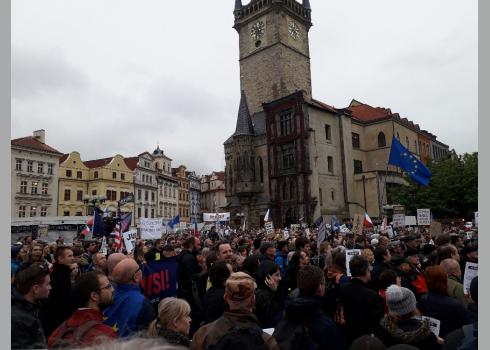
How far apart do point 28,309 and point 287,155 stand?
145 feet

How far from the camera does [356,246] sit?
11.3m

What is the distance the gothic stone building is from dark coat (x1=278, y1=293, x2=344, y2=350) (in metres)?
38.9

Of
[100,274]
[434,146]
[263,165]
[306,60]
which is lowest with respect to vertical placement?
[100,274]

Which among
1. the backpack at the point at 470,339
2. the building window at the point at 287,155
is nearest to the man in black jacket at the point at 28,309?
the backpack at the point at 470,339

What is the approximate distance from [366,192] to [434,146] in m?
28.8

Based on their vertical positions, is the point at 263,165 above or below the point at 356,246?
above

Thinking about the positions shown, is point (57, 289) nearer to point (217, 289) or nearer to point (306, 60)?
point (217, 289)

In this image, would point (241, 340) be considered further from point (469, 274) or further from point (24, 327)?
point (469, 274)

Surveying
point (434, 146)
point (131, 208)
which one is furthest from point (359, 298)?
point (434, 146)

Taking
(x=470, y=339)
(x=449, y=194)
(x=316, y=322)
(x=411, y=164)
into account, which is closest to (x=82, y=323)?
(x=316, y=322)

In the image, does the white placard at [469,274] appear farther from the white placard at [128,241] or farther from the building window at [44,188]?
the building window at [44,188]

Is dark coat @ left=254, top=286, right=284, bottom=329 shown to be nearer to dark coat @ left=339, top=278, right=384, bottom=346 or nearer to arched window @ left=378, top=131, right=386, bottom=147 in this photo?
dark coat @ left=339, top=278, right=384, bottom=346

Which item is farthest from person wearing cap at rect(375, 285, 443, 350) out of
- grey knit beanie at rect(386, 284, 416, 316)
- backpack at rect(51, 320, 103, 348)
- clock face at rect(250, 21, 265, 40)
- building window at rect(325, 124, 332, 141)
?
clock face at rect(250, 21, 265, 40)

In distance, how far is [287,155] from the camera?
155 feet
